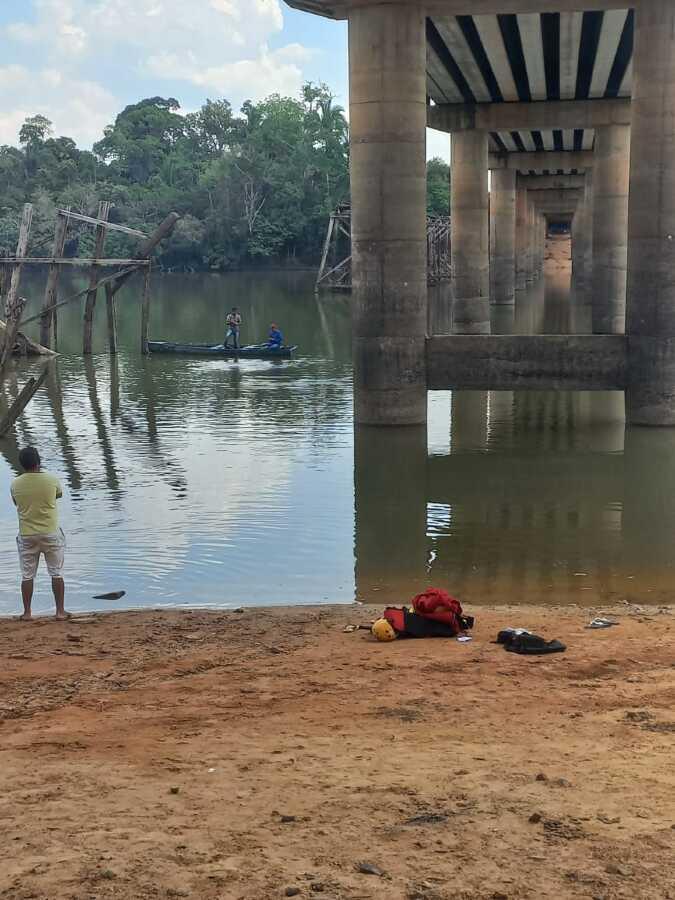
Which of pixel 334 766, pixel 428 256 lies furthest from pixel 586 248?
pixel 334 766

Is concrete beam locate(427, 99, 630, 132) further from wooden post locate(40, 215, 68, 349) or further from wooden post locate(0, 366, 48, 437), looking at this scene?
wooden post locate(0, 366, 48, 437)

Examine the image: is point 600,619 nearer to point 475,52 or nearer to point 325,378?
point 325,378

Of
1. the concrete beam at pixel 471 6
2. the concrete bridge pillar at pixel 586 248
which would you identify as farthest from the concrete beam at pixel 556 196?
the concrete beam at pixel 471 6

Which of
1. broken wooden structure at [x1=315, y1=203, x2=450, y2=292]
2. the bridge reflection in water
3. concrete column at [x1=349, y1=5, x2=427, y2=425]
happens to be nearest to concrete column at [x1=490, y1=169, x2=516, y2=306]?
broken wooden structure at [x1=315, y1=203, x2=450, y2=292]

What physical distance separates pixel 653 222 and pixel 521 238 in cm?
6153

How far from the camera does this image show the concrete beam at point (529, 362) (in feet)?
75.0

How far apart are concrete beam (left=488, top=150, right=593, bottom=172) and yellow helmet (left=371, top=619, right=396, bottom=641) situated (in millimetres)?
54343

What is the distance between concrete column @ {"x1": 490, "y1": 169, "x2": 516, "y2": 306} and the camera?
62750 millimetres

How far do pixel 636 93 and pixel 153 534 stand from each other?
1416 centimetres

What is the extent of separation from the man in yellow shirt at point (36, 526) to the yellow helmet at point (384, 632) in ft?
10.5

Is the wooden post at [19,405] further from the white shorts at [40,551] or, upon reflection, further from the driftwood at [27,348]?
the driftwood at [27,348]

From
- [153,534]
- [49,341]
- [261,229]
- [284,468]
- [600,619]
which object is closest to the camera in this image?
[600,619]

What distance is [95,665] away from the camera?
9.79 metres

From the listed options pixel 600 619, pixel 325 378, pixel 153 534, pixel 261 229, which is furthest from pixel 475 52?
pixel 261 229
